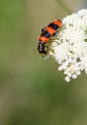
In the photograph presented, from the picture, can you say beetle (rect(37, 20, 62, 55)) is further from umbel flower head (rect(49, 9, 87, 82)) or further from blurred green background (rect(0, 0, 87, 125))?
blurred green background (rect(0, 0, 87, 125))

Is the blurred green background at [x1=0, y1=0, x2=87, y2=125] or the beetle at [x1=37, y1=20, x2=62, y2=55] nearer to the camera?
the beetle at [x1=37, y1=20, x2=62, y2=55]

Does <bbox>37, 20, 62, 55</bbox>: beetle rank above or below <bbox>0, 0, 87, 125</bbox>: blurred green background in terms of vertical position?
below

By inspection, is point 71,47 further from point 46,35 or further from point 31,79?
point 31,79

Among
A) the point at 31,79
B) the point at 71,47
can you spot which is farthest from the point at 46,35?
the point at 31,79

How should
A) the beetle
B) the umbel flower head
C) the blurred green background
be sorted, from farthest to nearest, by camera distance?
the blurred green background, the beetle, the umbel flower head

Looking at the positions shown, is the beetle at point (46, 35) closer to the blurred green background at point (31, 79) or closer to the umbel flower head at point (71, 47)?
the umbel flower head at point (71, 47)

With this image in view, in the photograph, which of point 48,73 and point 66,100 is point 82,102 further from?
point 48,73

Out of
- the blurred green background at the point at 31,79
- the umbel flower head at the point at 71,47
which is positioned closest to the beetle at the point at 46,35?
the umbel flower head at the point at 71,47

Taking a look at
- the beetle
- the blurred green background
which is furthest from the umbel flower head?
the blurred green background
